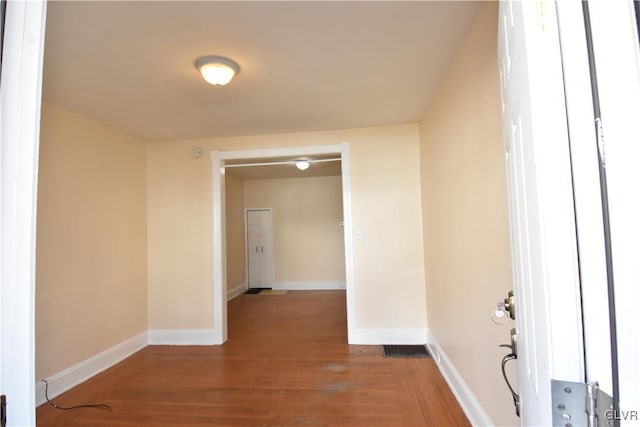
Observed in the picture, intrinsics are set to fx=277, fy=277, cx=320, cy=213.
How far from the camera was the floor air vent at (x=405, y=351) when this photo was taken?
2.86m

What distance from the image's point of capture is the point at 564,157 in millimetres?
492

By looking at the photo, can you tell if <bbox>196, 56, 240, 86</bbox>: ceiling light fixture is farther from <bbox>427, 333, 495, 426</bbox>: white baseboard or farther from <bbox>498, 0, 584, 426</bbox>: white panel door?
<bbox>427, 333, 495, 426</bbox>: white baseboard

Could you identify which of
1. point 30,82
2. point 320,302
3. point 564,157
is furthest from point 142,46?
point 320,302

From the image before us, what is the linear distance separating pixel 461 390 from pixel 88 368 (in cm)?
323

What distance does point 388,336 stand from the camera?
10.3 feet

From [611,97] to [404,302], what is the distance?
301 cm

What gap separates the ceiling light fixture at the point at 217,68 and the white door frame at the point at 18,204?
4.28 feet

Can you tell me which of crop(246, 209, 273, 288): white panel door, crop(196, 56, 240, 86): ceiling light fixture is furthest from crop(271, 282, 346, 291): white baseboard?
crop(196, 56, 240, 86): ceiling light fixture

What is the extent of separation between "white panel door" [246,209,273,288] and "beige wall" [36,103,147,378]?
3149 mm

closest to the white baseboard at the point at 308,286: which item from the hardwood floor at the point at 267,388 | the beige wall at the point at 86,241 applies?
the hardwood floor at the point at 267,388

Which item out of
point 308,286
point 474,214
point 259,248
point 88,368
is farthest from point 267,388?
point 259,248

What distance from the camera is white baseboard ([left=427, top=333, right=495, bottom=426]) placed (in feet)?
5.58

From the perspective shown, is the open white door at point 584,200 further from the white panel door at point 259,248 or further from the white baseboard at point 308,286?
the white panel door at point 259,248

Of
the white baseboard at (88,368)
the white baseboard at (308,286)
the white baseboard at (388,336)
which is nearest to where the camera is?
the white baseboard at (88,368)
